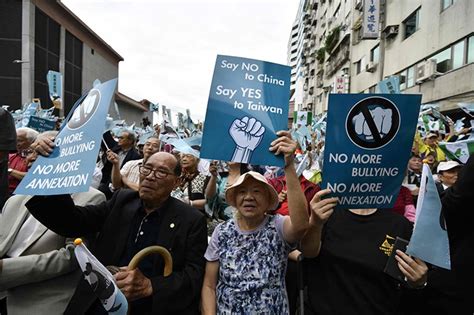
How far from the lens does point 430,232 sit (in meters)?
1.98

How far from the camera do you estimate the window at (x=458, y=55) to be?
15.4m

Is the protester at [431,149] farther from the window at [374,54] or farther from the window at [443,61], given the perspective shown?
the window at [374,54]

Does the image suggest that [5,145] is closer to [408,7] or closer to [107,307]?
[107,307]

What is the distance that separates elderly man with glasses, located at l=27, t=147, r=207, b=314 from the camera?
94.0 inches

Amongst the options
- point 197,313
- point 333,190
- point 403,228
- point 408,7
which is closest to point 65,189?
point 197,313

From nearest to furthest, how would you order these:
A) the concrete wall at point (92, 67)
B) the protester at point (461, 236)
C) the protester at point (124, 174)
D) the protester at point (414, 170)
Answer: the protester at point (461, 236)
the protester at point (124, 174)
the protester at point (414, 170)
the concrete wall at point (92, 67)

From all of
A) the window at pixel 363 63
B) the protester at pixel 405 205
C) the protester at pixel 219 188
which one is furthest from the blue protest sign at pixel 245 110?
the window at pixel 363 63

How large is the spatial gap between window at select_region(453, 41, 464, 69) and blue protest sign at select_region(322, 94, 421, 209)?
1539cm

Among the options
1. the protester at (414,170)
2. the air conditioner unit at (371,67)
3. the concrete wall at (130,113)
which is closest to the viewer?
the protester at (414,170)

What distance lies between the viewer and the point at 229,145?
247 centimetres

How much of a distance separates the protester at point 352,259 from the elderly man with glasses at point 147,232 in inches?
28.3

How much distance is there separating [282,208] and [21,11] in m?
36.2

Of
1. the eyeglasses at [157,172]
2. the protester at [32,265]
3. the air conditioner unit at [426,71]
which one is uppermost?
the air conditioner unit at [426,71]

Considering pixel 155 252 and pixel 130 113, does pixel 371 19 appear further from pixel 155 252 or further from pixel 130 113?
pixel 130 113
